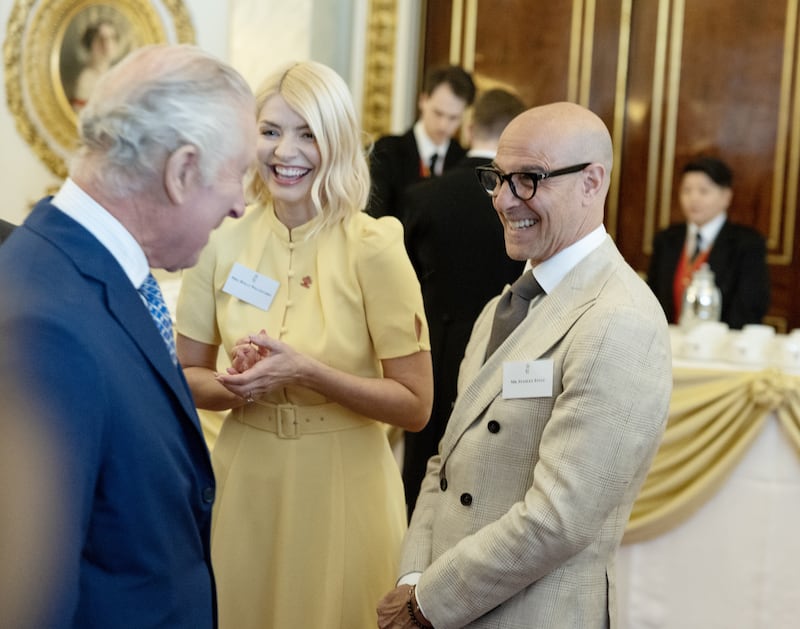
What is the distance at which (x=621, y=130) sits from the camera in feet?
19.4

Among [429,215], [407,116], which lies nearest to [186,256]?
[429,215]

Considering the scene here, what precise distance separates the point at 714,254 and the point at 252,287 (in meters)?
3.32

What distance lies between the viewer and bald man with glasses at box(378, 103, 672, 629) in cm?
155

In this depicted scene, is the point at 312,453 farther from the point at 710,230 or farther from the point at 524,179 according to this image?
the point at 710,230

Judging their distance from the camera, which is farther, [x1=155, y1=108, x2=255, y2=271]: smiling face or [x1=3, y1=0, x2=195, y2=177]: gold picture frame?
[x1=3, y1=0, x2=195, y2=177]: gold picture frame

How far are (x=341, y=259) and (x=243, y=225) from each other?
0.83ft

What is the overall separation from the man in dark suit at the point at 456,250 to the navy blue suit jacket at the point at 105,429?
2393 millimetres

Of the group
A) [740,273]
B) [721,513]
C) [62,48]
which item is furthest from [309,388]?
[62,48]

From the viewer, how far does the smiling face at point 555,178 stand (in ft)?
5.57

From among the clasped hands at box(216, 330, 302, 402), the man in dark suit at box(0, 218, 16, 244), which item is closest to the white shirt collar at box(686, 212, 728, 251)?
the clasped hands at box(216, 330, 302, 402)

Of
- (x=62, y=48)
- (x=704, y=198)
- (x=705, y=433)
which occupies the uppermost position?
(x=62, y=48)

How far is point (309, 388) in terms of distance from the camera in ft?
6.68

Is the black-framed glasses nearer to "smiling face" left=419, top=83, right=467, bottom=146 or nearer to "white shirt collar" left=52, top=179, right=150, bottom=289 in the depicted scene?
"white shirt collar" left=52, top=179, right=150, bottom=289

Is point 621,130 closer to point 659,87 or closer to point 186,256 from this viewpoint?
point 659,87
